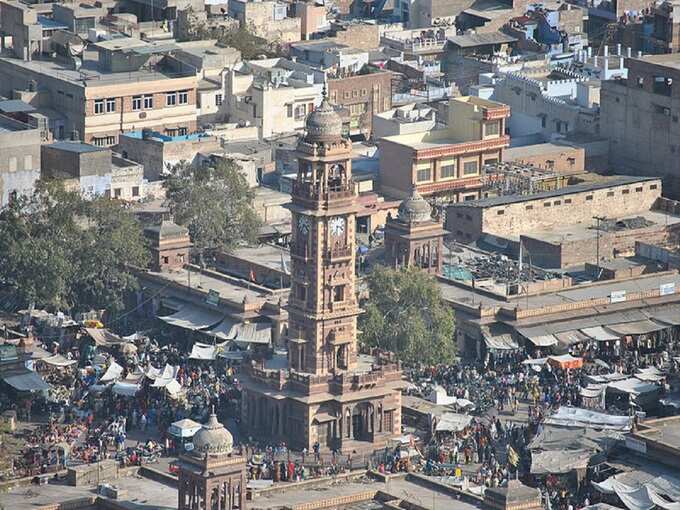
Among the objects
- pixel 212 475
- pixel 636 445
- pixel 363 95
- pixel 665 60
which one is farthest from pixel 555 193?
pixel 212 475

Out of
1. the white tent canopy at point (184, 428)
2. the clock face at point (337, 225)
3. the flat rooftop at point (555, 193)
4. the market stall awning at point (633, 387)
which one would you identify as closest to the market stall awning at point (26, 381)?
the white tent canopy at point (184, 428)

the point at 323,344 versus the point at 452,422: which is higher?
the point at 323,344

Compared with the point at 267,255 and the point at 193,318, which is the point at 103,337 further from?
the point at 267,255

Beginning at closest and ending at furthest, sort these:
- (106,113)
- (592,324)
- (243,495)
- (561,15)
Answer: (243,495), (592,324), (106,113), (561,15)

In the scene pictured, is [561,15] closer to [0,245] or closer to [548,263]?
[548,263]

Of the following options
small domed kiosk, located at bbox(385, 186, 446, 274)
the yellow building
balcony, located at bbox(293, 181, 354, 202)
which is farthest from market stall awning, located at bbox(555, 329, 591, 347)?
the yellow building

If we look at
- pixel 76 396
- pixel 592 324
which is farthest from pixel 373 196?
pixel 76 396

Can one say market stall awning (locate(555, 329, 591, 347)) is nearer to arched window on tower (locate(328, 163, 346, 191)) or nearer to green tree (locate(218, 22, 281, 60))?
arched window on tower (locate(328, 163, 346, 191))

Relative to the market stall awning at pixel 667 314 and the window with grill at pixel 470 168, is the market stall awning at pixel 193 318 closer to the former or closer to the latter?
the market stall awning at pixel 667 314
